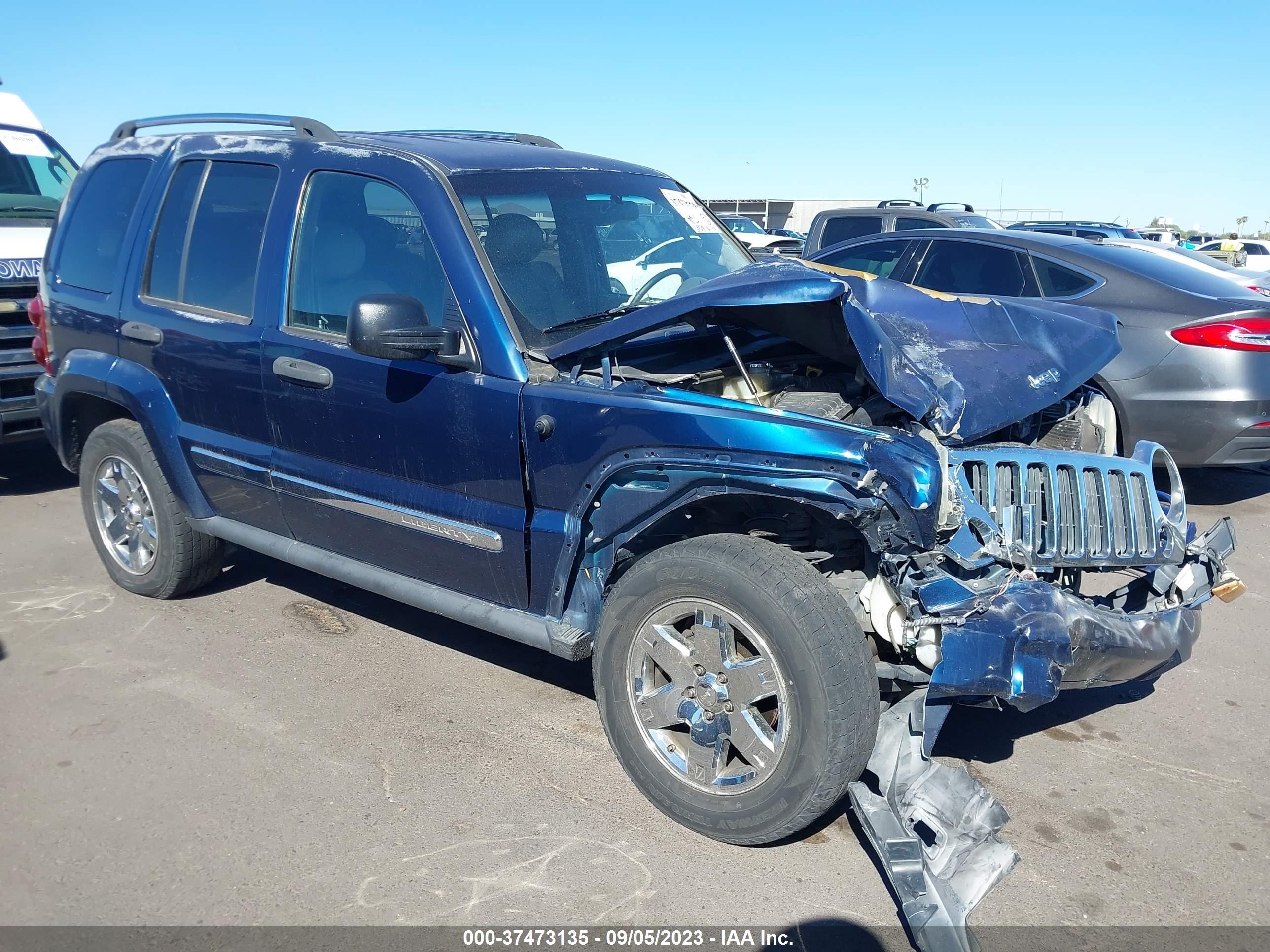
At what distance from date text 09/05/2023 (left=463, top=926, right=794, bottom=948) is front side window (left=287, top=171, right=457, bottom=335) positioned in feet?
6.57

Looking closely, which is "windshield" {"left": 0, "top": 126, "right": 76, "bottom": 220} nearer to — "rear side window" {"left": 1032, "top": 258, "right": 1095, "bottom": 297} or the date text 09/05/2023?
the date text 09/05/2023

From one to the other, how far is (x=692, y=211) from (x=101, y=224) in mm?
2881

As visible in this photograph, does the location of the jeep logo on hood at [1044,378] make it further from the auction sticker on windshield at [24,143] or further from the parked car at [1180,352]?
the auction sticker on windshield at [24,143]

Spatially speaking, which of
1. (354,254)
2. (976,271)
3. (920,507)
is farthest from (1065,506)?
(976,271)

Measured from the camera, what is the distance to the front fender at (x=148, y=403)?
177 inches

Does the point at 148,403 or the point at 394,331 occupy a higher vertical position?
the point at 394,331

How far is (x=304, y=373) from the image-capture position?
380cm

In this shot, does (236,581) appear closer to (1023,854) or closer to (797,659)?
(797,659)

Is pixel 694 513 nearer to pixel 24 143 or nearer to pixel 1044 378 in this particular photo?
pixel 1044 378

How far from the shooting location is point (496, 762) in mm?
3555

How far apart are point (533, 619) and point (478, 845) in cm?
76

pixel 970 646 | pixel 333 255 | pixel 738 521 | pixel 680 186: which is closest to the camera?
pixel 970 646

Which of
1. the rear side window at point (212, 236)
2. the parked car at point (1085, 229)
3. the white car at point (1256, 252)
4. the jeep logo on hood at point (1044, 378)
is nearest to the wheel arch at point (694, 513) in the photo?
the jeep logo on hood at point (1044, 378)

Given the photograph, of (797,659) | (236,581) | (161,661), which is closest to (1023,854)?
(797,659)
